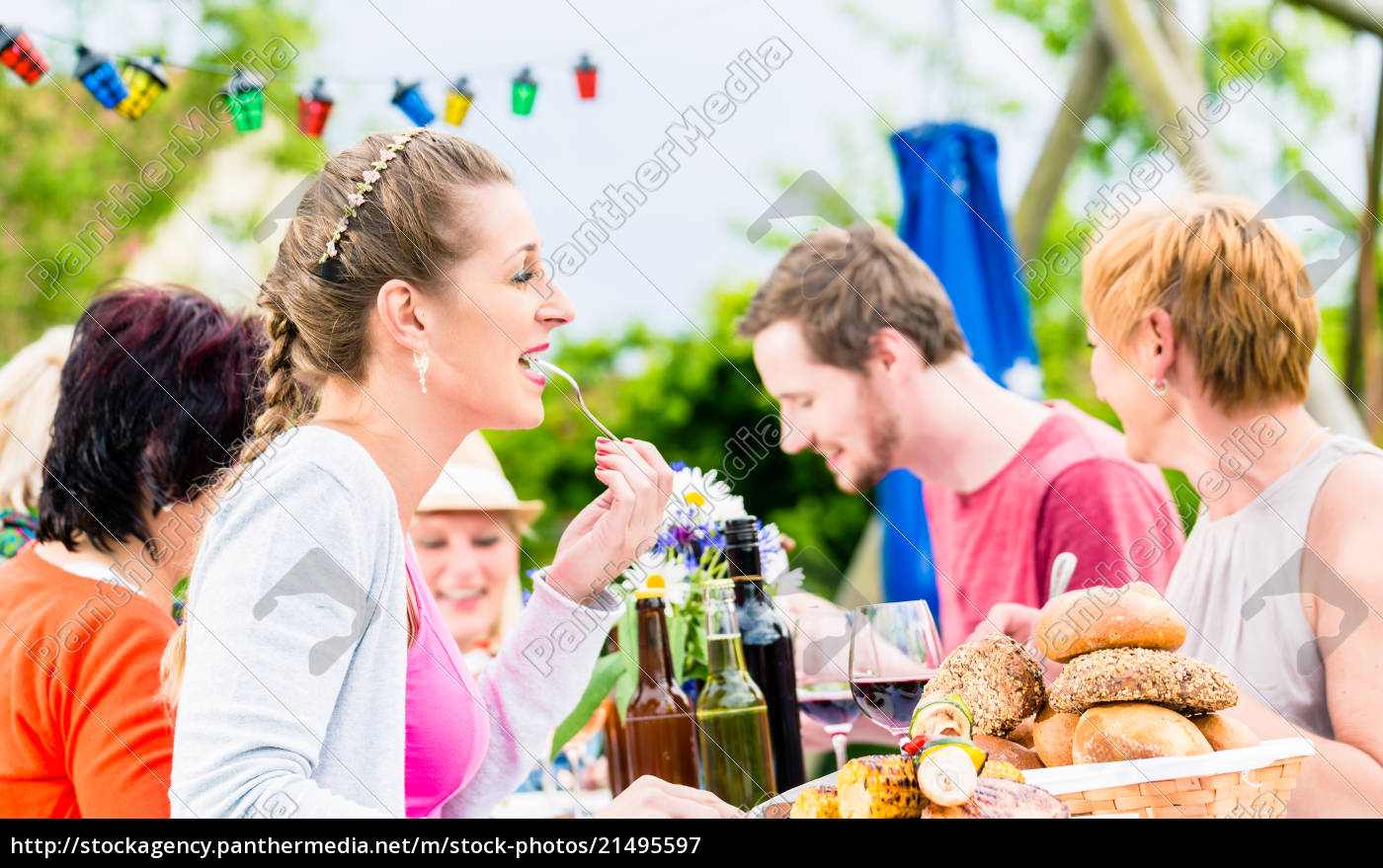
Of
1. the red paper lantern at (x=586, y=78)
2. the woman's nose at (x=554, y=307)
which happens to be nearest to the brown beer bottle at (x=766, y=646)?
the woman's nose at (x=554, y=307)

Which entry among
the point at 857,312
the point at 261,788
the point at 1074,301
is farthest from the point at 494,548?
the point at 1074,301

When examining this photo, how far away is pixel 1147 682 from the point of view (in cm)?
94

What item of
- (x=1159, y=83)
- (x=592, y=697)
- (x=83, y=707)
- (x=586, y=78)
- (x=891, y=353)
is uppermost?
(x=1159, y=83)

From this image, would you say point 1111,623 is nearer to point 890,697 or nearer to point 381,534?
point 890,697

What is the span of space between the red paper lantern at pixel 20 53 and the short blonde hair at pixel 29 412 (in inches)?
30.2

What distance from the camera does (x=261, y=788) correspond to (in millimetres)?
922

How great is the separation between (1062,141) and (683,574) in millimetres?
2663

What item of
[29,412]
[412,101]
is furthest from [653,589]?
[412,101]

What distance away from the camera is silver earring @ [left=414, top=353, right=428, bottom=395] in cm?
125

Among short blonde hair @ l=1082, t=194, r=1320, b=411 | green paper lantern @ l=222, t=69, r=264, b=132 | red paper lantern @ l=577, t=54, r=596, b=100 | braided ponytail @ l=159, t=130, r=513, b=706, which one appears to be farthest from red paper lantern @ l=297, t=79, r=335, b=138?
short blonde hair @ l=1082, t=194, r=1320, b=411

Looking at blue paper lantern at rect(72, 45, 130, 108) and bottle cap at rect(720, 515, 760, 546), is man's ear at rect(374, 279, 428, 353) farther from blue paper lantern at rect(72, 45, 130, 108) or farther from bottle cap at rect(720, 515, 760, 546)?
blue paper lantern at rect(72, 45, 130, 108)

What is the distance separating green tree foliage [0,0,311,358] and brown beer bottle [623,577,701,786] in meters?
6.67

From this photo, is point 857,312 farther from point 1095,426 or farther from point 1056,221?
point 1056,221
